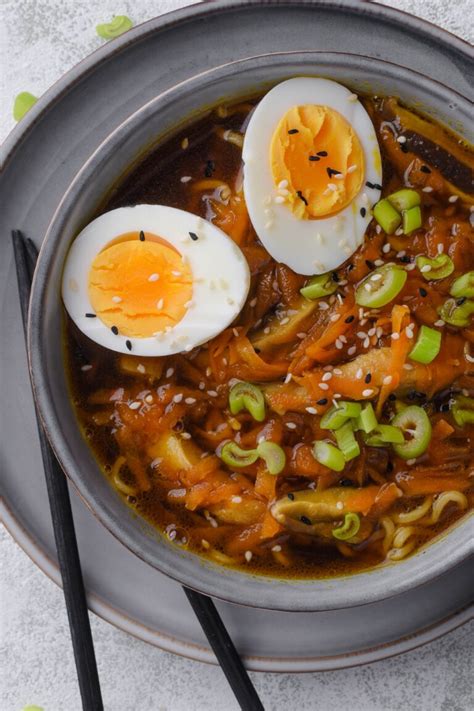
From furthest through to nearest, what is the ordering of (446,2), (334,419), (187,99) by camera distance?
(446,2), (334,419), (187,99)

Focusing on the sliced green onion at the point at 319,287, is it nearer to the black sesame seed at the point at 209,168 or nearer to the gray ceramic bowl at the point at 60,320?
the black sesame seed at the point at 209,168

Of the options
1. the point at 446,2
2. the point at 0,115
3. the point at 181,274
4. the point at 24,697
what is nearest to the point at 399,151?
the point at 446,2

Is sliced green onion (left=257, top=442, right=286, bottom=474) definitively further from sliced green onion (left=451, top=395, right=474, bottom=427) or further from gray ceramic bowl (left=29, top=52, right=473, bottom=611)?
sliced green onion (left=451, top=395, right=474, bottom=427)

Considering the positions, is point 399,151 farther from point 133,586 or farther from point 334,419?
→ point 133,586

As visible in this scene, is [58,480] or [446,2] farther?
[446,2]

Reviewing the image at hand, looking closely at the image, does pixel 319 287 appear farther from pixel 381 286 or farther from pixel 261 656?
pixel 261 656

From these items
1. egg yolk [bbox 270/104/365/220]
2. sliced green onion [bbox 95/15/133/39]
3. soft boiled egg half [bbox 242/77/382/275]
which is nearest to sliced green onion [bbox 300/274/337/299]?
soft boiled egg half [bbox 242/77/382/275]

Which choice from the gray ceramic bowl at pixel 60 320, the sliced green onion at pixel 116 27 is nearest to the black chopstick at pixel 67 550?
the gray ceramic bowl at pixel 60 320
